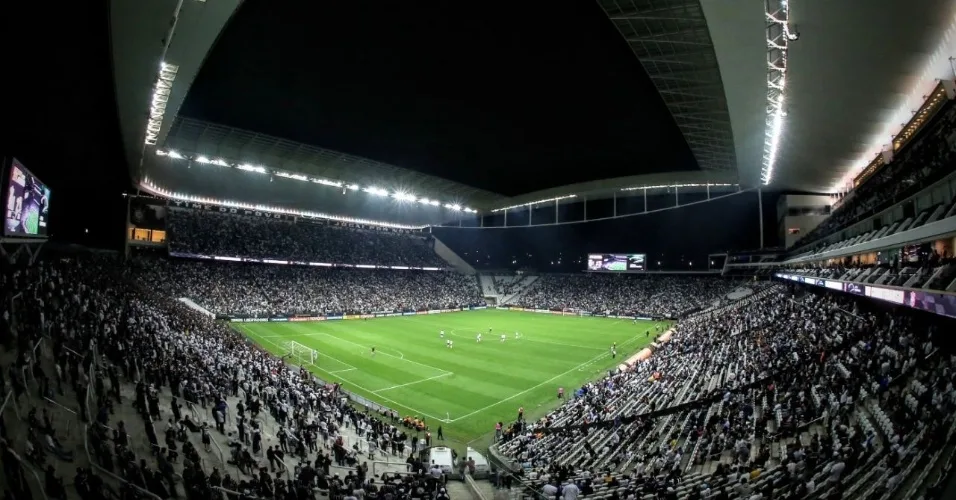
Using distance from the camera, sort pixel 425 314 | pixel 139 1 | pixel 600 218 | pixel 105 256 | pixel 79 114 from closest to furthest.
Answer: pixel 139 1 → pixel 79 114 → pixel 105 256 → pixel 425 314 → pixel 600 218

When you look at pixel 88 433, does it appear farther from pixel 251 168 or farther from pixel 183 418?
pixel 251 168

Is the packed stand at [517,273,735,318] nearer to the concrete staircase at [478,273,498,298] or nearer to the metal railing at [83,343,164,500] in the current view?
the concrete staircase at [478,273,498,298]

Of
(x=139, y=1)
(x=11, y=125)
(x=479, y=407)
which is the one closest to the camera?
(x=139, y=1)

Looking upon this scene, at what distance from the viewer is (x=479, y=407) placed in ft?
80.5

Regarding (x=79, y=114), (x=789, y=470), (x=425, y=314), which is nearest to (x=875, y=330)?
(x=789, y=470)

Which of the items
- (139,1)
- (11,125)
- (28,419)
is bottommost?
(28,419)

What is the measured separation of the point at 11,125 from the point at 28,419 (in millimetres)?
14776

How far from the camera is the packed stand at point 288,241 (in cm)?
5403

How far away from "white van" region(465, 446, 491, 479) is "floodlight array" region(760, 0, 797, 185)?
1663 centimetres

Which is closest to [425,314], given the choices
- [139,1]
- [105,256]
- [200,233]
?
[200,233]

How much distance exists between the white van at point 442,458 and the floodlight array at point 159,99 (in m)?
16.3

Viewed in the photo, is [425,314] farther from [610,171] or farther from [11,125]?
[11,125]

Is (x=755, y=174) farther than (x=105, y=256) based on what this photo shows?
Yes

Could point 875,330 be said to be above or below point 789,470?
above
